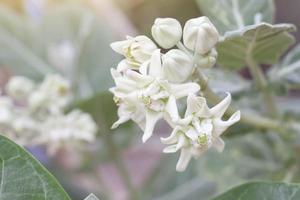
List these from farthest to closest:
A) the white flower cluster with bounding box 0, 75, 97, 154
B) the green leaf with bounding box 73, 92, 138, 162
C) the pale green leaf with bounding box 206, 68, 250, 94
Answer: the green leaf with bounding box 73, 92, 138, 162
the white flower cluster with bounding box 0, 75, 97, 154
the pale green leaf with bounding box 206, 68, 250, 94

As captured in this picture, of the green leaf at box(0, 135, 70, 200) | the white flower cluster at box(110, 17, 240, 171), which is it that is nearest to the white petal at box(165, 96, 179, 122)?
the white flower cluster at box(110, 17, 240, 171)

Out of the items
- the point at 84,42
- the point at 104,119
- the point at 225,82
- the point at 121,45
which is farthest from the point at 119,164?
the point at 121,45

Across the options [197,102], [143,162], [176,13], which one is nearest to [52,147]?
[197,102]

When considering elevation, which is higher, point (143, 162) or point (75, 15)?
point (75, 15)

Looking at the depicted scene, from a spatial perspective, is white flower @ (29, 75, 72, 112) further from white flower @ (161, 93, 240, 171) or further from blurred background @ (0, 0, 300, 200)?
white flower @ (161, 93, 240, 171)

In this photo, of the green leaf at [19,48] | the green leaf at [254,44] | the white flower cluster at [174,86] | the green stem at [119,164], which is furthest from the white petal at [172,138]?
the green leaf at [19,48]

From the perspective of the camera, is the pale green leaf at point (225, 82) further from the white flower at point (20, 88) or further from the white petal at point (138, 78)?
the white flower at point (20, 88)

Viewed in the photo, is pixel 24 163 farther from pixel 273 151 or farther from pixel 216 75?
pixel 273 151
